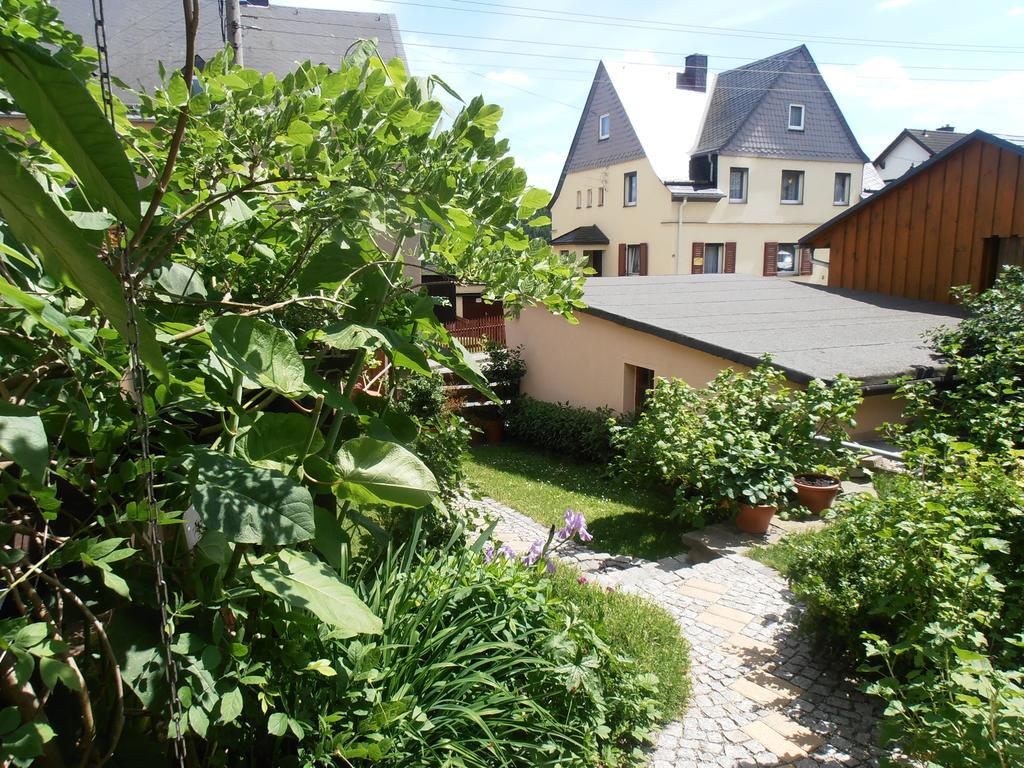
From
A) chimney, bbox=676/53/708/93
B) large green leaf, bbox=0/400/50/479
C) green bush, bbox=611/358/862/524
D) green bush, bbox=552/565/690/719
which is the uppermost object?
chimney, bbox=676/53/708/93

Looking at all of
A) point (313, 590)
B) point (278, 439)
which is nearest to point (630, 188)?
point (278, 439)

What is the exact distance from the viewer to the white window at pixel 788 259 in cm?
2689

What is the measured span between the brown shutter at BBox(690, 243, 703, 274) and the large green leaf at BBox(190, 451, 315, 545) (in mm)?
25070

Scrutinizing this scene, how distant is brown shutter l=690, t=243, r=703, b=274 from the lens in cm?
2495

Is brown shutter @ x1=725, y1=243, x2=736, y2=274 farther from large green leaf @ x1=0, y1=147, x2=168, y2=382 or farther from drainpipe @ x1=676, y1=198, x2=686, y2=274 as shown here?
large green leaf @ x1=0, y1=147, x2=168, y2=382

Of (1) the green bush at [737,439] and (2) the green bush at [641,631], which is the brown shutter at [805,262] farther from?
(2) the green bush at [641,631]

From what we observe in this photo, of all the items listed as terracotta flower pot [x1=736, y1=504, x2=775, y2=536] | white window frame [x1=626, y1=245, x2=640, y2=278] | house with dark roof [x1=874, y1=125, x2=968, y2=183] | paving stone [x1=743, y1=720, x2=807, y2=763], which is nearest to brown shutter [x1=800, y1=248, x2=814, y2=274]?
white window frame [x1=626, y1=245, x2=640, y2=278]

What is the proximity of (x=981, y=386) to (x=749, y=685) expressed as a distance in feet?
14.0

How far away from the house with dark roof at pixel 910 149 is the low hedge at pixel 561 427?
1116 inches

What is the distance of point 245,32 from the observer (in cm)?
1459

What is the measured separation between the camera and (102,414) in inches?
53.5

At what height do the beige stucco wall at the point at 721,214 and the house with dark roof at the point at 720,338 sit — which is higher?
the beige stucco wall at the point at 721,214

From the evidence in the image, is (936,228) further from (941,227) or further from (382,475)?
(382,475)

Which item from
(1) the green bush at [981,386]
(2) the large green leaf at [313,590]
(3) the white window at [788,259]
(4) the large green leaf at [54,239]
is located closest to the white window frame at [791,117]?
(3) the white window at [788,259]
